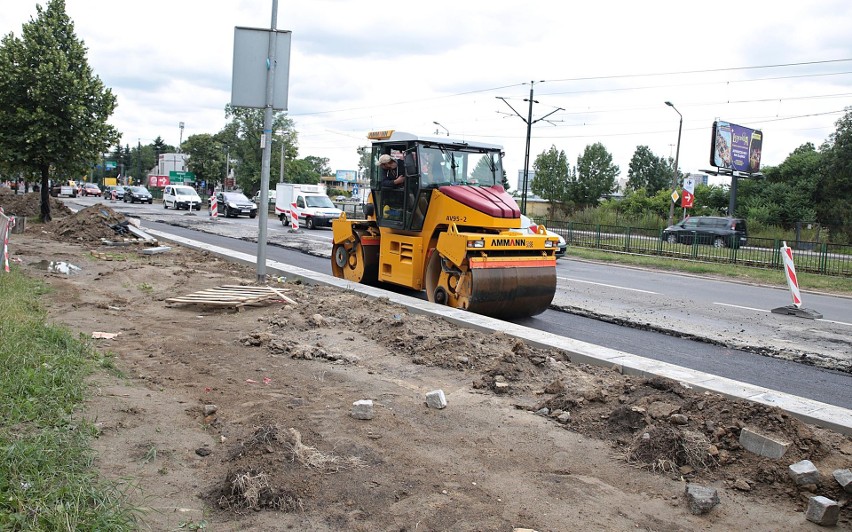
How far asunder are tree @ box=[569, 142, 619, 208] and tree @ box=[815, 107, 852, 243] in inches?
906

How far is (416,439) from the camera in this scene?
5059mm

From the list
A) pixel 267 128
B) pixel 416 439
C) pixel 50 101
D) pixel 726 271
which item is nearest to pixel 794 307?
pixel 726 271

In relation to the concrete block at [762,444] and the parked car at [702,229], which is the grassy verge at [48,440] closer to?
the concrete block at [762,444]

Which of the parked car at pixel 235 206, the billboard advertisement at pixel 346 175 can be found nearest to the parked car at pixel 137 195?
the parked car at pixel 235 206

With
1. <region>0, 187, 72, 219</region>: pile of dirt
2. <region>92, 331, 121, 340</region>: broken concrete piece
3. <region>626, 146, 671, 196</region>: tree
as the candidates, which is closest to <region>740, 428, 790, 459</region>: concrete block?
<region>92, 331, 121, 340</region>: broken concrete piece

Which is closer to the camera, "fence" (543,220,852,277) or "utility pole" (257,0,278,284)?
"utility pole" (257,0,278,284)

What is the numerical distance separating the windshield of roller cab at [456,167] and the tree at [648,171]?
259 feet

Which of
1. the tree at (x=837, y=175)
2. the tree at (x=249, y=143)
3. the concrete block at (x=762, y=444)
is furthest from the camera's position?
the tree at (x=249, y=143)

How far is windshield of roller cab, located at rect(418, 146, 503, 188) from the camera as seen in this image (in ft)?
37.3

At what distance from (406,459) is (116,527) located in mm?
1899

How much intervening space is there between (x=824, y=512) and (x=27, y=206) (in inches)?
1309

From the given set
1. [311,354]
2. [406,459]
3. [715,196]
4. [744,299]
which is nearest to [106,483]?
[406,459]

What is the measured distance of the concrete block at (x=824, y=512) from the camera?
402 centimetres

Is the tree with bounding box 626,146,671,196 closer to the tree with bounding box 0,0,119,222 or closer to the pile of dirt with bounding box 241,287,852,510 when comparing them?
the tree with bounding box 0,0,119,222
